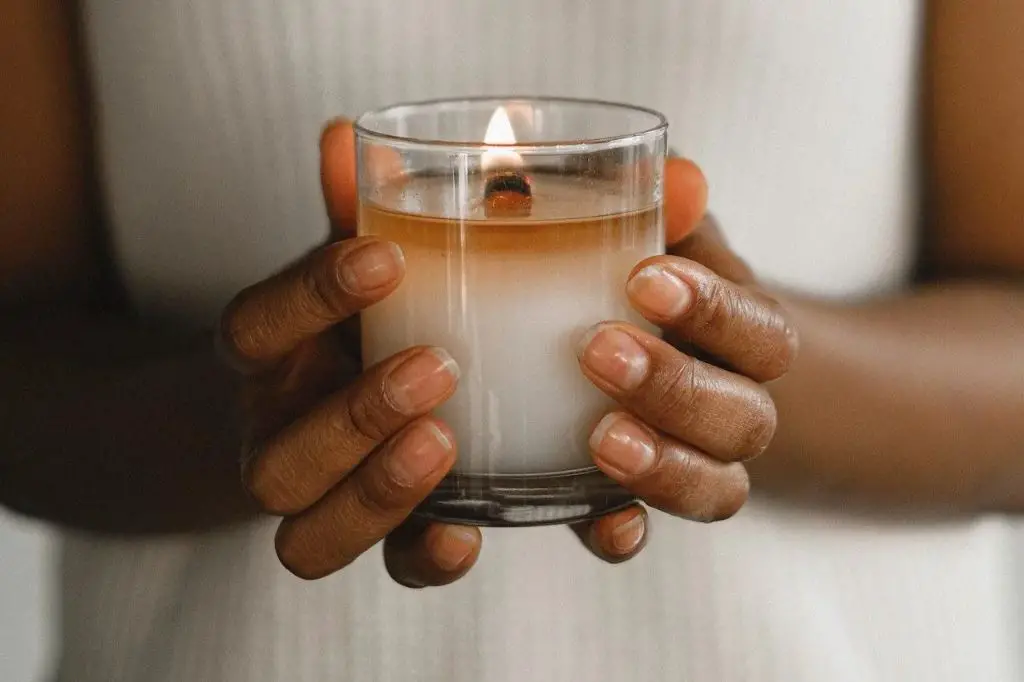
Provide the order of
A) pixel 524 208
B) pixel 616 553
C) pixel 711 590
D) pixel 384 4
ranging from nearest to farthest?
pixel 524 208
pixel 616 553
pixel 384 4
pixel 711 590

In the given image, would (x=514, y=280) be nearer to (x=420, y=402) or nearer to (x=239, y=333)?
(x=420, y=402)

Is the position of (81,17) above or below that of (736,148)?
above

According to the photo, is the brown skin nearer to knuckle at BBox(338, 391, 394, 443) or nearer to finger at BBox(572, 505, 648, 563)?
finger at BBox(572, 505, 648, 563)

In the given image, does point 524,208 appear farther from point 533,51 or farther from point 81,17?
point 81,17

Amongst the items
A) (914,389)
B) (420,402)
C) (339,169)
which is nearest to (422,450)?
(420,402)

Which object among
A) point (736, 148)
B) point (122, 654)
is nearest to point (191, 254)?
point (122, 654)

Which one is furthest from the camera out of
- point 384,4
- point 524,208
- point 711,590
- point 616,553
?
point 711,590

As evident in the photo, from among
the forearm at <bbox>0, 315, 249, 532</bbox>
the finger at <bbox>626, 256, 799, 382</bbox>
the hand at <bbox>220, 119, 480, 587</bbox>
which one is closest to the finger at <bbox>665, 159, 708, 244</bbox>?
the finger at <bbox>626, 256, 799, 382</bbox>

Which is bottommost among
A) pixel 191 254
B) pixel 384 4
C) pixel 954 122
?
pixel 191 254
